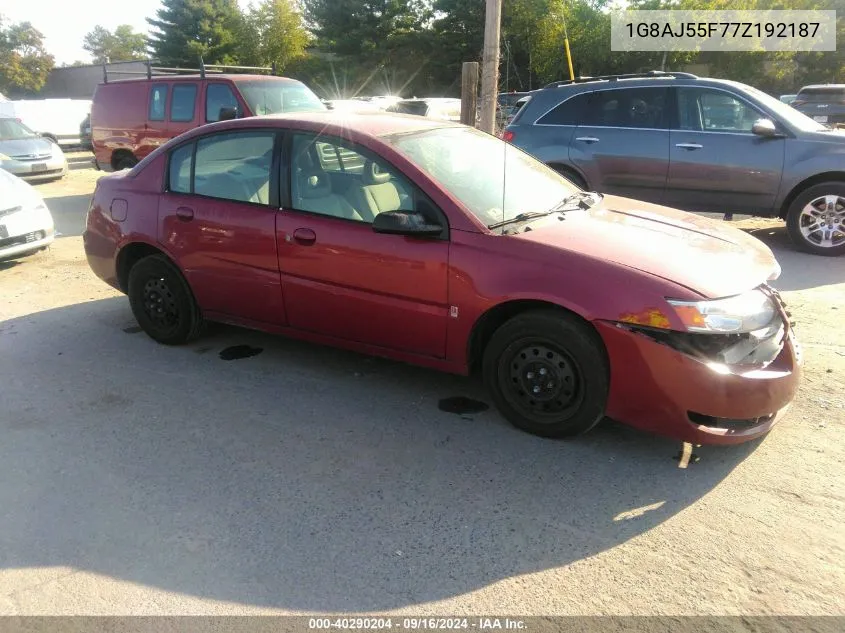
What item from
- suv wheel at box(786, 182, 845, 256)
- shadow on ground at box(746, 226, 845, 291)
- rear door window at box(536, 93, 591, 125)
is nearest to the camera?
shadow on ground at box(746, 226, 845, 291)

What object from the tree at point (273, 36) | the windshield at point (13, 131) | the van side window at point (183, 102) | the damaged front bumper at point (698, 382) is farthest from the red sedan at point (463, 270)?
the tree at point (273, 36)

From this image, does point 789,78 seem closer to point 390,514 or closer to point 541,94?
point 541,94

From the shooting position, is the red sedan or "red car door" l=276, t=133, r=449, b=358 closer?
the red sedan

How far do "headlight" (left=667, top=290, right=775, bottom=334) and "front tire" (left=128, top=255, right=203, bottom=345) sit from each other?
338 cm

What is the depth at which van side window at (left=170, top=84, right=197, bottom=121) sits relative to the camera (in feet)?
34.8

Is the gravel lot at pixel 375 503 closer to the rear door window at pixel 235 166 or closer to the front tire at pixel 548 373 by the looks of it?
the front tire at pixel 548 373

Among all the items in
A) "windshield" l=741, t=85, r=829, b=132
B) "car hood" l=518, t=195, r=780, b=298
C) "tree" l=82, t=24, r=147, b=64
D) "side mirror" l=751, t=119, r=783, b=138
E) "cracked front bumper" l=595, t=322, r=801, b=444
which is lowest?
"cracked front bumper" l=595, t=322, r=801, b=444

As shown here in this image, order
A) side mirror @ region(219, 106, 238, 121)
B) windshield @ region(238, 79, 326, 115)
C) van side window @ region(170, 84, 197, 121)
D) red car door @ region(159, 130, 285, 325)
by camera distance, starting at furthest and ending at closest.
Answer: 1. van side window @ region(170, 84, 197, 121)
2. windshield @ region(238, 79, 326, 115)
3. side mirror @ region(219, 106, 238, 121)
4. red car door @ region(159, 130, 285, 325)

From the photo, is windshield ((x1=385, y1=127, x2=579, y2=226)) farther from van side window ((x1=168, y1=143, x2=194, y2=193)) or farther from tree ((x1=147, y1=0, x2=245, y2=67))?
tree ((x1=147, y1=0, x2=245, y2=67))

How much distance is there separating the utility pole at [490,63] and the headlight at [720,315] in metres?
5.36

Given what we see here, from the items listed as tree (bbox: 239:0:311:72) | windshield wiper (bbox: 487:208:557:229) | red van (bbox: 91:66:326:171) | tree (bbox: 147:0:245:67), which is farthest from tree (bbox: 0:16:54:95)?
windshield wiper (bbox: 487:208:557:229)

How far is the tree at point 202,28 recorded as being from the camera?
4384cm

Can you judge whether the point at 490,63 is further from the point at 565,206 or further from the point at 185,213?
the point at 185,213

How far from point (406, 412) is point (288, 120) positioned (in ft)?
6.64
